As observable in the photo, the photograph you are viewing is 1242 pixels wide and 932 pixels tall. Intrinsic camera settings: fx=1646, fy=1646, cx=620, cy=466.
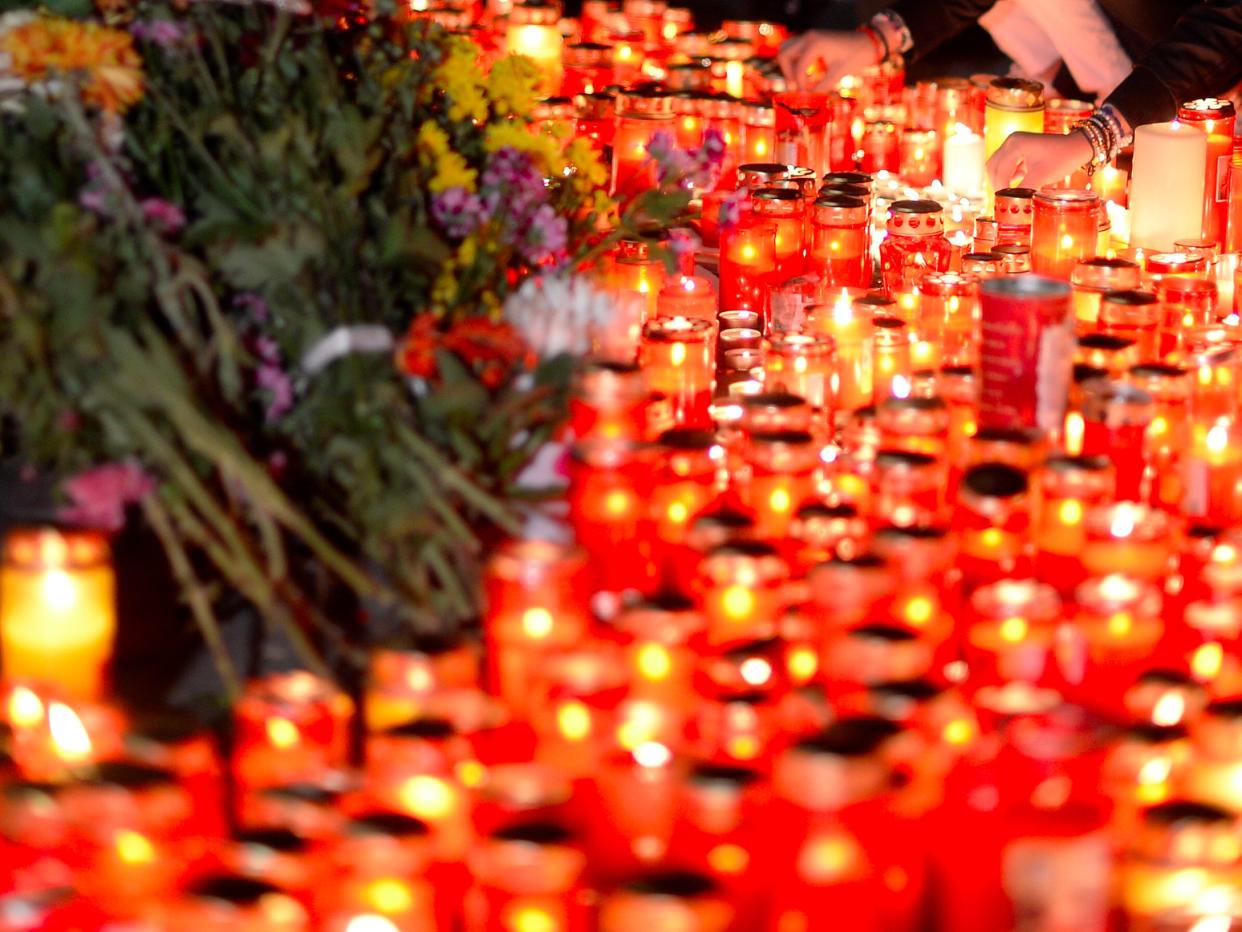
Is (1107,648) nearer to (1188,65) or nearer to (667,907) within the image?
(667,907)

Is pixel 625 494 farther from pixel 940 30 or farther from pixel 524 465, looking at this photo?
pixel 940 30

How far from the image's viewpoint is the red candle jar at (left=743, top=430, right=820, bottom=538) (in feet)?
4.89

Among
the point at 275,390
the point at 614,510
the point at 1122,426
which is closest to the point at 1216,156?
the point at 1122,426

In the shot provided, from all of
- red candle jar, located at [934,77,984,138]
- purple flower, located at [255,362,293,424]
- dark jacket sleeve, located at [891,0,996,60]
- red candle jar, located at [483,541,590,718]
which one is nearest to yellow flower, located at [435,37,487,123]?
purple flower, located at [255,362,293,424]

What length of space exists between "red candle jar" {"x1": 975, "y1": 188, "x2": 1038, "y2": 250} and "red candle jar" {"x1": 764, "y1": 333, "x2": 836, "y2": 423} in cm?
73

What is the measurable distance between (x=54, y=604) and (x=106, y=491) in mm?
111

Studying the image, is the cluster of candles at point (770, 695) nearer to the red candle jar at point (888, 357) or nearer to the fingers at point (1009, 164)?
the red candle jar at point (888, 357)

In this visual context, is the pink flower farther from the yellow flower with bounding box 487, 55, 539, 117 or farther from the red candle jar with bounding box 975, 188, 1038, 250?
the red candle jar with bounding box 975, 188, 1038, 250

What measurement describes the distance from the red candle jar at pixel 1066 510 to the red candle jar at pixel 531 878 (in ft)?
1.97

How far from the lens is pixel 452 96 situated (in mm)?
2033

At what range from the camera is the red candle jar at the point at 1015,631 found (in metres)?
1.24

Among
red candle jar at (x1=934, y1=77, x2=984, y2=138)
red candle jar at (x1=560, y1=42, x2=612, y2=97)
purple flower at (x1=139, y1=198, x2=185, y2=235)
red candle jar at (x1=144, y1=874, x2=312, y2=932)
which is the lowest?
red candle jar at (x1=144, y1=874, x2=312, y2=932)

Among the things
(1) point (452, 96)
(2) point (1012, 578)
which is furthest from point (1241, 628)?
(1) point (452, 96)

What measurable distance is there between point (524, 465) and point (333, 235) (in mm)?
297
